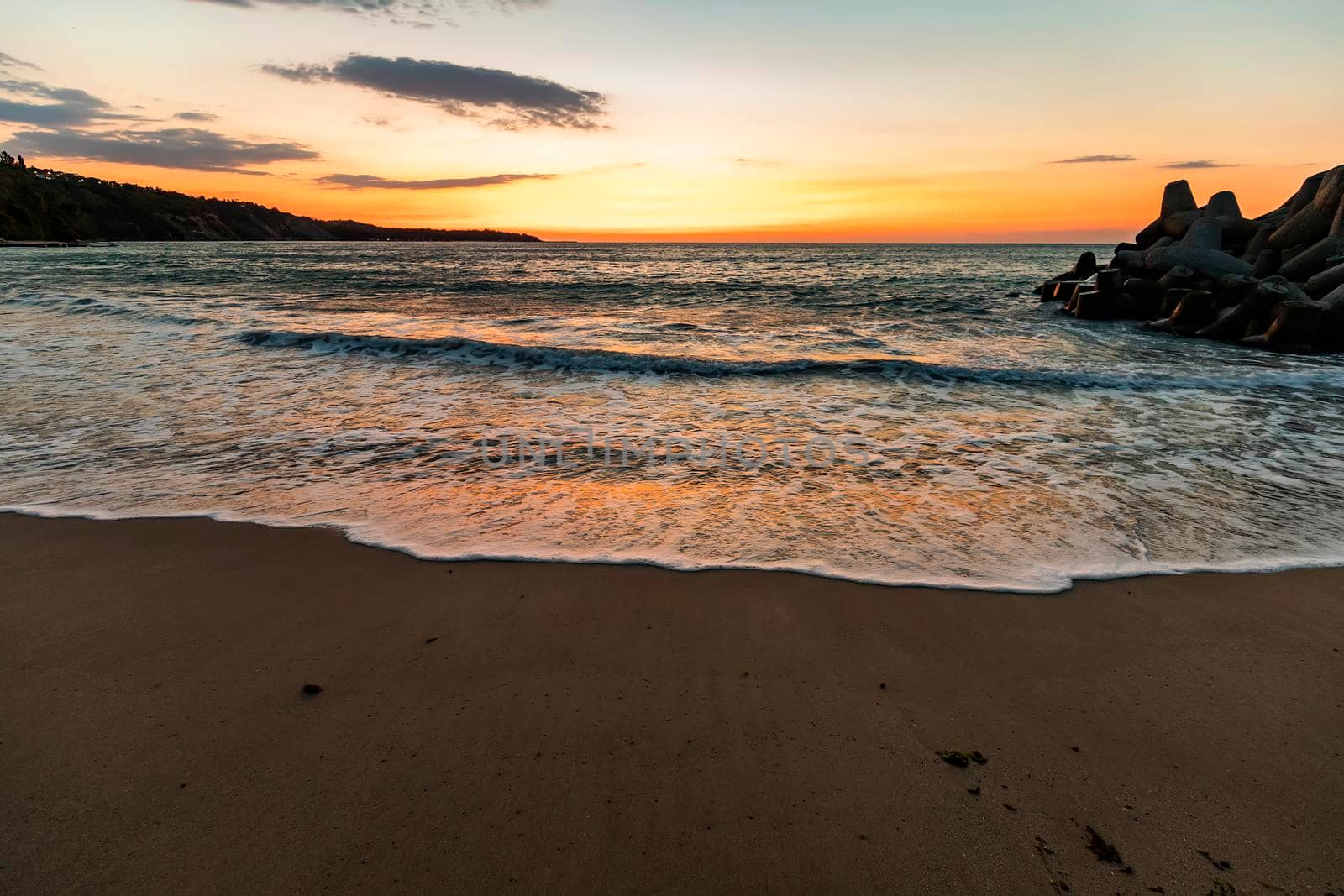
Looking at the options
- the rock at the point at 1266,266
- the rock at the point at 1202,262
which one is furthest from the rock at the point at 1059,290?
the rock at the point at 1266,266

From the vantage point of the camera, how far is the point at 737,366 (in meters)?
10.7

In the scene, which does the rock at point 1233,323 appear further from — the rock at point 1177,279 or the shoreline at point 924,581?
the shoreline at point 924,581

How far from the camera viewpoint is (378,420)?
23.0 feet

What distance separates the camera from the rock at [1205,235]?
19.1m

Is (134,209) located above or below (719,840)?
above

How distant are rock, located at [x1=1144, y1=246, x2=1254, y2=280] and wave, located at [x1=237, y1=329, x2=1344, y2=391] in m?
8.34

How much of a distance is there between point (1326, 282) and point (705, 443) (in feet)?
54.2

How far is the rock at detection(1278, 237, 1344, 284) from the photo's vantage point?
1565 cm

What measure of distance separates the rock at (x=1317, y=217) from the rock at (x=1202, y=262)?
59.9 inches

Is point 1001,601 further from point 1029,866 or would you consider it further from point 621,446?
point 621,446

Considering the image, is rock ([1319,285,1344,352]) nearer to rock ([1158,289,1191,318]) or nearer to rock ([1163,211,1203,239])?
rock ([1158,289,1191,318])

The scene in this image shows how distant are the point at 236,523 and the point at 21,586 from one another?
1.04m

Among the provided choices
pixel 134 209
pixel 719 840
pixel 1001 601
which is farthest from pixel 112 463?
pixel 134 209

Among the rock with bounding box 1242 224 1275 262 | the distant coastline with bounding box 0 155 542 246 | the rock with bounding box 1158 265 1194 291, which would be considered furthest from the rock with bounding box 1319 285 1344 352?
the distant coastline with bounding box 0 155 542 246
